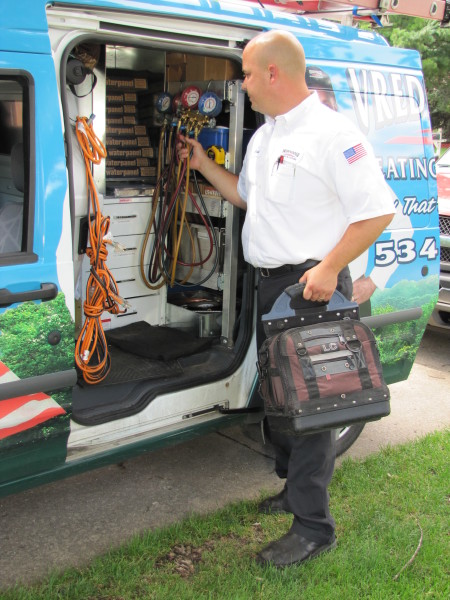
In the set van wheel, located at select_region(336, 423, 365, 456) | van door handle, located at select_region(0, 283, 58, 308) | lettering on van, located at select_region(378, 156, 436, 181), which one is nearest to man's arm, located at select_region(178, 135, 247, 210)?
lettering on van, located at select_region(378, 156, 436, 181)

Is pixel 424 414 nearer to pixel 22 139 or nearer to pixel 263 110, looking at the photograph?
pixel 263 110

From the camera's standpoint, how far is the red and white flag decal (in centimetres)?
247

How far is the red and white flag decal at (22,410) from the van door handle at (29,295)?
8.9 inches

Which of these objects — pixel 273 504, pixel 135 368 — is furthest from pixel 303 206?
pixel 273 504

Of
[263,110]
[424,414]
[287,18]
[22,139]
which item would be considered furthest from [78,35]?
[424,414]

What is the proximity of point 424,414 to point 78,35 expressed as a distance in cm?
340

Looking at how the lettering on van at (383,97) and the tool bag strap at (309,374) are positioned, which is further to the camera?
the lettering on van at (383,97)

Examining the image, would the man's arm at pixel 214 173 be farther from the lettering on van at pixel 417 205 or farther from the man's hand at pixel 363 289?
the lettering on van at pixel 417 205

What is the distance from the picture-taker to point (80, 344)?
315cm

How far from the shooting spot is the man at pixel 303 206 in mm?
2715

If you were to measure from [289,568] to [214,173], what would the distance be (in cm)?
185

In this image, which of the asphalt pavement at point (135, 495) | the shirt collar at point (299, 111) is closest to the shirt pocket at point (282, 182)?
the shirt collar at point (299, 111)

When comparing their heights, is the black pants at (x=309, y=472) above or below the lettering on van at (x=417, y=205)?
below

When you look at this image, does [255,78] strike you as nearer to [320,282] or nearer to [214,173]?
[214,173]
